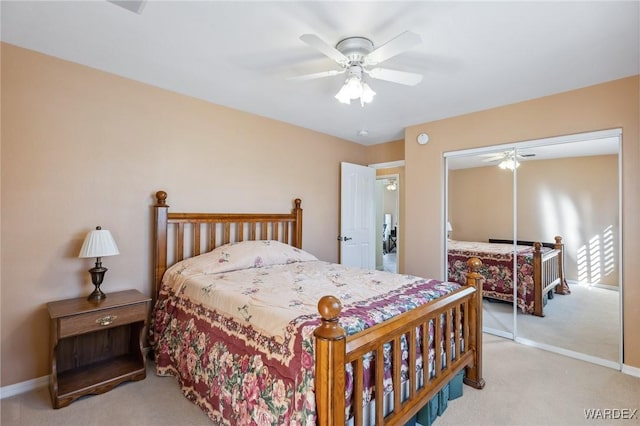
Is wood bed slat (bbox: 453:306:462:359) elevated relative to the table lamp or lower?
lower

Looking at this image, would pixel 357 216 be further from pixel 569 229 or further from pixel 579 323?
pixel 579 323

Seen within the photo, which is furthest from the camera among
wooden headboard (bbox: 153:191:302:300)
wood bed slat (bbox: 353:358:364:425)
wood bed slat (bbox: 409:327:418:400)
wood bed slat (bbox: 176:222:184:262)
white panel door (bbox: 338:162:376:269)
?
white panel door (bbox: 338:162:376:269)

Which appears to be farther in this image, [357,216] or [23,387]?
[357,216]

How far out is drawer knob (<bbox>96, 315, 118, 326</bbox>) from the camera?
216 cm

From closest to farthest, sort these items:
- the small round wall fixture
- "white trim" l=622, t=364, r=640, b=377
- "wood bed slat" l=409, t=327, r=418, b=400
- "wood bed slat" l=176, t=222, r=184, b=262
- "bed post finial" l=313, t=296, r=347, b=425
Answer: "bed post finial" l=313, t=296, r=347, b=425, "wood bed slat" l=409, t=327, r=418, b=400, "white trim" l=622, t=364, r=640, b=377, "wood bed slat" l=176, t=222, r=184, b=262, the small round wall fixture

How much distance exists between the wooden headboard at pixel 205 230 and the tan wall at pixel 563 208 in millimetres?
2202

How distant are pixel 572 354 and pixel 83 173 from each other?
14.9 feet

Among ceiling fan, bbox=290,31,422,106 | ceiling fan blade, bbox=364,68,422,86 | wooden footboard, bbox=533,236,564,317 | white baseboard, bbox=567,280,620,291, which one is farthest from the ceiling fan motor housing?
white baseboard, bbox=567,280,620,291

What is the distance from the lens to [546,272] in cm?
309

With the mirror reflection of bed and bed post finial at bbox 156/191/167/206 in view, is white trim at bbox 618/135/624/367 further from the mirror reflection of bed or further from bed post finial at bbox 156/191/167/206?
bed post finial at bbox 156/191/167/206

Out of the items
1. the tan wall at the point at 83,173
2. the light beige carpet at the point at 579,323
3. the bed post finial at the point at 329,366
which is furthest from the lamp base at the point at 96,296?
the light beige carpet at the point at 579,323

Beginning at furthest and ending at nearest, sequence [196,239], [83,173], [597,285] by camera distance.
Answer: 1. [196,239]
2. [597,285]
3. [83,173]

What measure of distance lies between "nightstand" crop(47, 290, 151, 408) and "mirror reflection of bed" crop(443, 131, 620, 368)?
351 centimetres

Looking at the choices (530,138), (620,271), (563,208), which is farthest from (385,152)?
(620,271)
